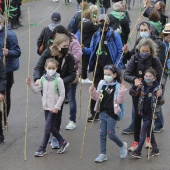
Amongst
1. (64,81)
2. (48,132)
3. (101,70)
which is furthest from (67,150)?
(101,70)

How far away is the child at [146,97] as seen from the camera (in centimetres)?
721

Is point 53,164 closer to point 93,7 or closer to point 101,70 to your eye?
point 101,70

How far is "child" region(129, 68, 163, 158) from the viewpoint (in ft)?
23.6

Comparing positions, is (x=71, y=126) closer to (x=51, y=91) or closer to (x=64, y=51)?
(x=51, y=91)

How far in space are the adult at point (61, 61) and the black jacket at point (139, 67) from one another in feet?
2.68

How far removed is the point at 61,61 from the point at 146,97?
4.42 ft

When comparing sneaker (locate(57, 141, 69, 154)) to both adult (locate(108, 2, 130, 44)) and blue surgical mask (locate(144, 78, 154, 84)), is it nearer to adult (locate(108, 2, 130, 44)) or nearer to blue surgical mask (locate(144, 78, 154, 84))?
blue surgical mask (locate(144, 78, 154, 84))

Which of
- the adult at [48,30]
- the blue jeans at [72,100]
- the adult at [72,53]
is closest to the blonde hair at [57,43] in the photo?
the adult at [72,53]

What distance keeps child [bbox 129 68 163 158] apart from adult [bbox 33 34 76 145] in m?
0.96

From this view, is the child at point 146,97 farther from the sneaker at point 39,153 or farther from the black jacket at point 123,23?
the black jacket at point 123,23

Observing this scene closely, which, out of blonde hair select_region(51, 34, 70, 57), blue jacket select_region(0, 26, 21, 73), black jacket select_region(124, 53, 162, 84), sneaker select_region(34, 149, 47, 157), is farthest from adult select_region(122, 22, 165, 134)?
blue jacket select_region(0, 26, 21, 73)

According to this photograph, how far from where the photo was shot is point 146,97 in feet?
23.9

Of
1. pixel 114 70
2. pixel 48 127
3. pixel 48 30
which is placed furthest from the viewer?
pixel 48 30

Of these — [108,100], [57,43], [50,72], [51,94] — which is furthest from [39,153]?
[57,43]
